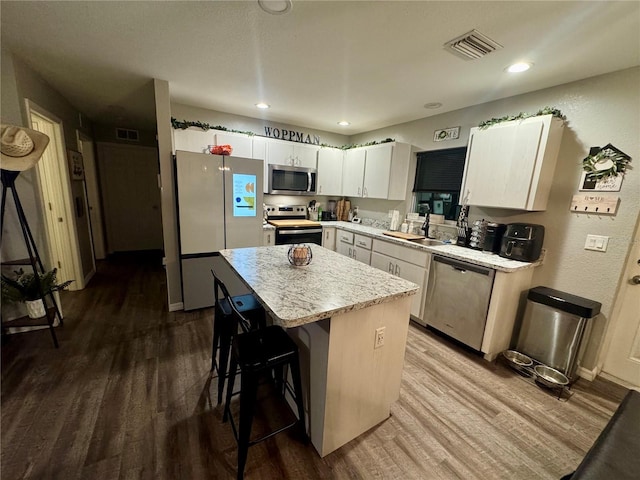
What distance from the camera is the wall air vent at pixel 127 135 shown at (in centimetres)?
505

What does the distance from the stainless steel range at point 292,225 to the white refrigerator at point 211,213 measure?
19.2 inches

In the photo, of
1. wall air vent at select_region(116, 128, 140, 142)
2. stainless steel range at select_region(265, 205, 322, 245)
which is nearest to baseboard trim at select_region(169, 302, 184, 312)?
stainless steel range at select_region(265, 205, 322, 245)

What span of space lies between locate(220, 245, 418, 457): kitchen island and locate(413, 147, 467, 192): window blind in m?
2.20

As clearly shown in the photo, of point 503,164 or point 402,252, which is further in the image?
point 402,252

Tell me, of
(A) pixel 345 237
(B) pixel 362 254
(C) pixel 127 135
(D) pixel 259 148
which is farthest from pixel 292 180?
(C) pixel 127 135

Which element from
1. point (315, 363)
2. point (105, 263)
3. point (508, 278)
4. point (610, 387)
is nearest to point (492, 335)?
point (508, 278)

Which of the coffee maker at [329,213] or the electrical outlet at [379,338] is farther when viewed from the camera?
the coffee maker at [329,213]

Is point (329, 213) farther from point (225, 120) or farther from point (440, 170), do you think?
point (225, 120)

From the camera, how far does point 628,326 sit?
2188 millimetres

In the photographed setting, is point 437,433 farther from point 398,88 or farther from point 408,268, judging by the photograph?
point 398,88

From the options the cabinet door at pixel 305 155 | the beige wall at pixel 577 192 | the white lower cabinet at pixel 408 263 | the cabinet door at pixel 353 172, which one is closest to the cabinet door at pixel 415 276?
the white lower cabinet at pixel 408 263

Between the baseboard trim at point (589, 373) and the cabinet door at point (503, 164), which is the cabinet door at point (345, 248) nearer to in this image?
the cabinet door at point (503, 164)

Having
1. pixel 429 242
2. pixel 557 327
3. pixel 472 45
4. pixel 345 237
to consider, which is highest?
pixel 472 45

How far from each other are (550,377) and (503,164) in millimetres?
1901
